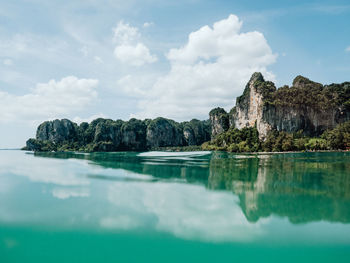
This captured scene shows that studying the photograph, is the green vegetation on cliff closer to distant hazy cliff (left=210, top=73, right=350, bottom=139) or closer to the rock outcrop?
distant hazy cliff (left=210, top=73, right=350, bottom=139)

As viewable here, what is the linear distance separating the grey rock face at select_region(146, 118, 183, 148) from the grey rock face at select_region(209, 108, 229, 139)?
2702cm

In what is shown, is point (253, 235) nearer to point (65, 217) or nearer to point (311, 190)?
point (65, 217)

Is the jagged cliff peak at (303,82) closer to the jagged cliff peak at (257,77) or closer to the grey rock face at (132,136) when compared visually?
the jagged cliff peak at (257,77)

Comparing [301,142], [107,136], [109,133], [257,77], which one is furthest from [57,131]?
[301,142]

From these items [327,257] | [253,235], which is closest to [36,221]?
[253,235]

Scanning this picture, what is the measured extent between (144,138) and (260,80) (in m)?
71.6

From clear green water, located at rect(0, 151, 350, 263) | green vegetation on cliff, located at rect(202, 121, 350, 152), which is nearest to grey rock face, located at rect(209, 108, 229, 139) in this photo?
green vegetation on cliff, located at rect(202, 121, 350, 152)

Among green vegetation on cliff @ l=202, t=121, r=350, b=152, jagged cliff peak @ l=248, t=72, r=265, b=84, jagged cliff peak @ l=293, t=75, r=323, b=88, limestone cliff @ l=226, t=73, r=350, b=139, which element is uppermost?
jagged cliff peak @ l=248, t=72, r=265, b=84

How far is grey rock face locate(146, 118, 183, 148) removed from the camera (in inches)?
5404

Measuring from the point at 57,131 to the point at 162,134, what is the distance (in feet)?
176

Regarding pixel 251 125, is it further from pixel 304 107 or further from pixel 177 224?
pixel 177 224

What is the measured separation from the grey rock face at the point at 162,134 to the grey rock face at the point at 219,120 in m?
27.0

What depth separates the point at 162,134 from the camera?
141 meters

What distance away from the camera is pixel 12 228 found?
921 centimetres
